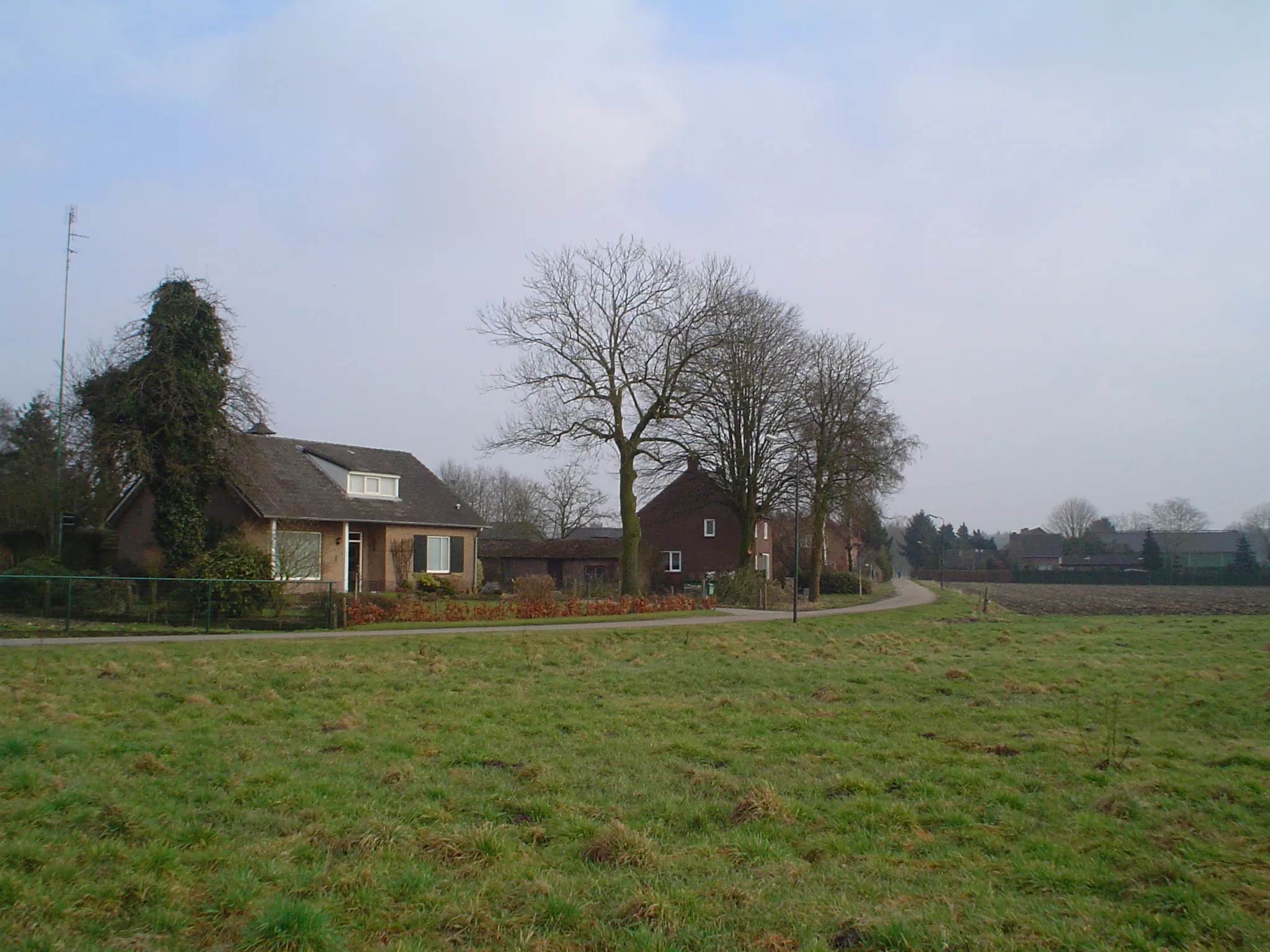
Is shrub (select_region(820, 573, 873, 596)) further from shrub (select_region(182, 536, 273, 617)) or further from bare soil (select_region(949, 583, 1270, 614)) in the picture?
shrub (select_region(182, 536, 273, 617))

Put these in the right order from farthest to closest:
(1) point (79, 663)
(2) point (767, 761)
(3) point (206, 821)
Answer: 1. (1) point (79, 663)
2. (2) point (767, 761)
3. (3) point (206, 821)

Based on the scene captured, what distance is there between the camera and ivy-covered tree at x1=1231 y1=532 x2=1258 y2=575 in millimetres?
84438

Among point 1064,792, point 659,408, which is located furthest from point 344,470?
point 1064,792

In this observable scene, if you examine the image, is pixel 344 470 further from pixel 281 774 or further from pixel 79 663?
pixel 281 774

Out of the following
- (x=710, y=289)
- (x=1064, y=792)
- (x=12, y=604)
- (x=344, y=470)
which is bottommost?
(x=1064, y=792)

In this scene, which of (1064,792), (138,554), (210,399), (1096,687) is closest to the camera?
(1064,792)

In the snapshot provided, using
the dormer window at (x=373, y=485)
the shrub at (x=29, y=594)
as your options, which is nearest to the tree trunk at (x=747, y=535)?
the dormer window at (x=373, y=485)

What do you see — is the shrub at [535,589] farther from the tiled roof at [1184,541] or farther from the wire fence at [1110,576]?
the tiled roof at [1184,541]

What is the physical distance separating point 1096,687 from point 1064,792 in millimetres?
7038

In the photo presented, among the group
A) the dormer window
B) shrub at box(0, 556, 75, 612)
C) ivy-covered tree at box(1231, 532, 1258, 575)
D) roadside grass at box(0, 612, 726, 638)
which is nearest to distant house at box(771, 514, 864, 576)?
the dormer window

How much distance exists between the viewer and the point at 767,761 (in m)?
9.01

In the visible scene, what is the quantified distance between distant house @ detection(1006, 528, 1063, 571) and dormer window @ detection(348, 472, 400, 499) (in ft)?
316

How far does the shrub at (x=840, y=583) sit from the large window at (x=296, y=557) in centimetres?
3189

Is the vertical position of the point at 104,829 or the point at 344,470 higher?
the point at 344,470
